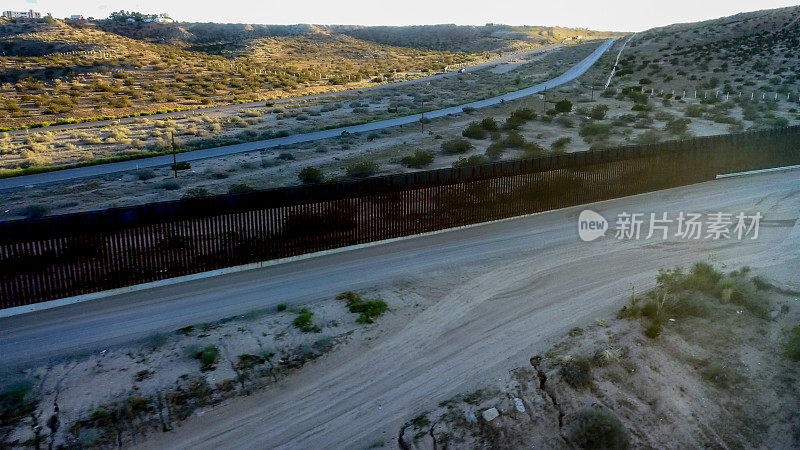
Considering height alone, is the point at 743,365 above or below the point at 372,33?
below

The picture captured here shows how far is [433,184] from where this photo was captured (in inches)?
747

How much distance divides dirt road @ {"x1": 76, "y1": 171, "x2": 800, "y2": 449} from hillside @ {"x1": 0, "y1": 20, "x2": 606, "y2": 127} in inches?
1735

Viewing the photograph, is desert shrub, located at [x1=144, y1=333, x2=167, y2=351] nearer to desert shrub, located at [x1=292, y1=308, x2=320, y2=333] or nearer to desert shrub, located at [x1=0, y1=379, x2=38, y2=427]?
desert shrub, located at [x1=0, y1=379, x2=38, y2=427]

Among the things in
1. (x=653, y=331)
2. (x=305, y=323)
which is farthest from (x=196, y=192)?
(x=653, y=331)

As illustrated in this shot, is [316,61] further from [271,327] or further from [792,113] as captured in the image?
[271,327]

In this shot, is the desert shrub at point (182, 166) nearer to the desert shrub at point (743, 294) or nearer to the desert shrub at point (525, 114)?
the desert shrub at point (525, 114)

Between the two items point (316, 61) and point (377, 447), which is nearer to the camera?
point (377, 447)

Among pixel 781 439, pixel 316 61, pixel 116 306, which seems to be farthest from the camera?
pixel 316 61

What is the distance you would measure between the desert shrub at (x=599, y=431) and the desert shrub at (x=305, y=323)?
5.41 meters

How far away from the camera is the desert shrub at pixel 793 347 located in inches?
476

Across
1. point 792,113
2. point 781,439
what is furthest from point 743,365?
point 792,113

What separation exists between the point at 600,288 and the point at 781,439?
5444mm

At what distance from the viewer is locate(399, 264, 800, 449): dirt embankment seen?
→ 31.8 feet

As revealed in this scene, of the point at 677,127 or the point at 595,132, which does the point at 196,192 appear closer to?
the point at 595,132
